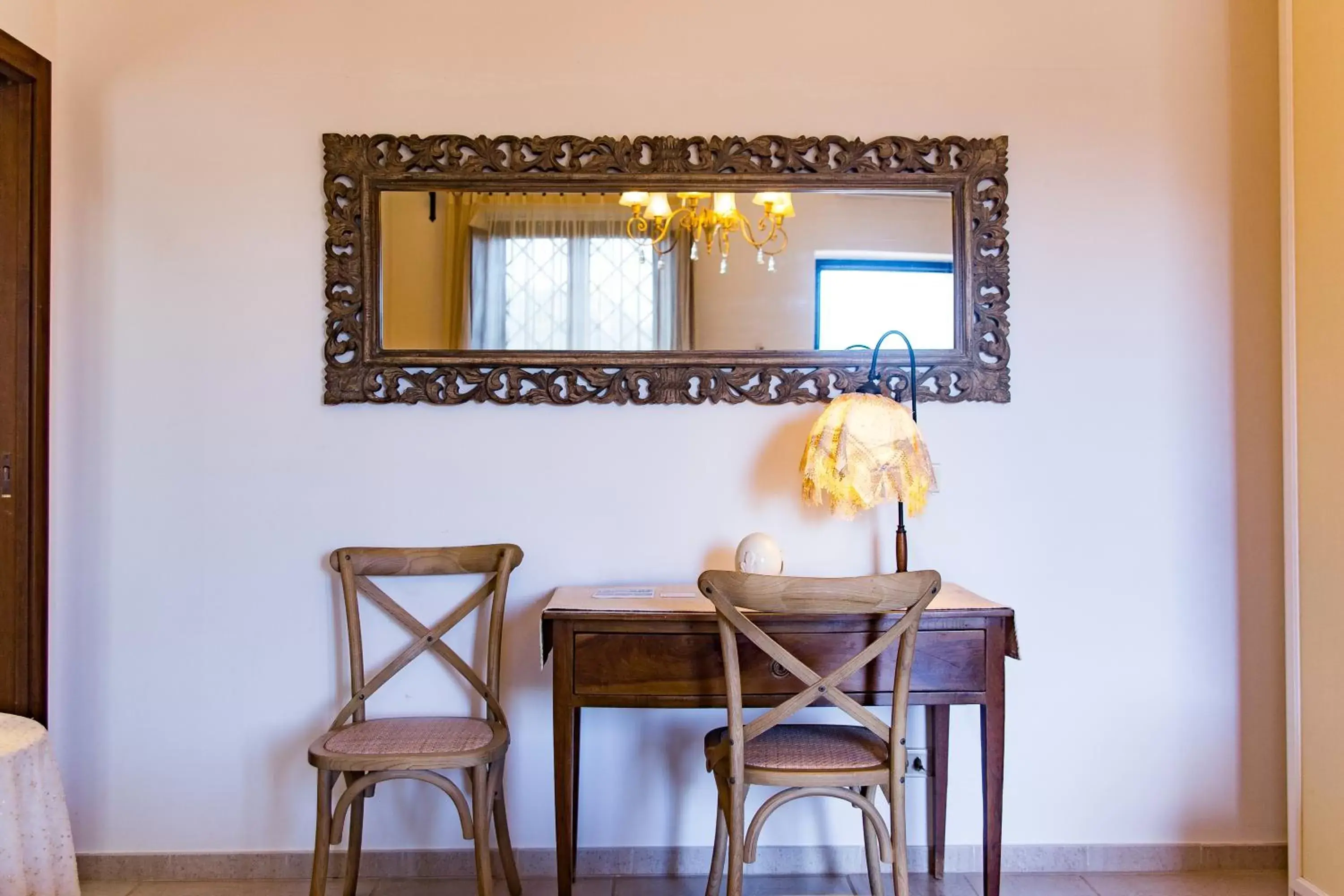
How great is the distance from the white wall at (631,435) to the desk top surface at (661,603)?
0.16 meters

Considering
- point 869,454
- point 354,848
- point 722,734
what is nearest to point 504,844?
point 354,848

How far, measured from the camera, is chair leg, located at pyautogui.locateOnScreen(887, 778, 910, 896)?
1892 millimetres

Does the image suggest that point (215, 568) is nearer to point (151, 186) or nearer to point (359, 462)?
point (359, 462)

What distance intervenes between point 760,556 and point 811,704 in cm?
42

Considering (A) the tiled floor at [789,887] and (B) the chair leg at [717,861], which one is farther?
(A) the tiled floor at [789,887]

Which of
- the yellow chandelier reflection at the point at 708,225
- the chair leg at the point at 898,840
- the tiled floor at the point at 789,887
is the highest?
the yellow chandelier reflection at the point at 708,225

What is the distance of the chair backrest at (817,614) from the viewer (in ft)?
5.98

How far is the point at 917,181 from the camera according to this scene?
2.49 metres

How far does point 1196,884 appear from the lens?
244 centimetres

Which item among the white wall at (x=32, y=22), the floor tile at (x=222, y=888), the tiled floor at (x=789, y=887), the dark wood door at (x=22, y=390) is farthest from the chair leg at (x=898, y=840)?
the white wall at (x=32, y=22)

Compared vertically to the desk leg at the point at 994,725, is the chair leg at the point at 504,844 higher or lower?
lower

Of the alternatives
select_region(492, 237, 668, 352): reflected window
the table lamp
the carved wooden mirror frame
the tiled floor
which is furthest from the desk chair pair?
select_region(492, 237, 668, 352): reflected window

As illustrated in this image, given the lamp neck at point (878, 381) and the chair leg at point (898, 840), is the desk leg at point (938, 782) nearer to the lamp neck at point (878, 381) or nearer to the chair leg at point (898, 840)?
the chair leg at point (898, 840)

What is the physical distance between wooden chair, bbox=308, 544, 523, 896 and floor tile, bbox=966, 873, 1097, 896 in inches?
49.4
